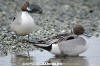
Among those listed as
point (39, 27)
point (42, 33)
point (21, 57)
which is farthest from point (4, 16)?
point (21, 57)

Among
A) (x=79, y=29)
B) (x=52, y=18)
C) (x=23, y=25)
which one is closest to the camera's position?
(x=79, y=29)

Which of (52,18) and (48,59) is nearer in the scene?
(48,59)

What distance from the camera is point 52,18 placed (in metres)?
13.6

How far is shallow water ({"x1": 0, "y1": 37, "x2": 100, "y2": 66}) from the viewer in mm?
7587

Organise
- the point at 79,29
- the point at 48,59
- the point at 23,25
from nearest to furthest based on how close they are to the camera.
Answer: the point at 48,59 → the point at 79,29 → the point at 23,25

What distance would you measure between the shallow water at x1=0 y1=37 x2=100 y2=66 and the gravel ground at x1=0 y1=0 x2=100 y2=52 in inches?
24.5

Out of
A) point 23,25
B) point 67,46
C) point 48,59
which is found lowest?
point 48,59

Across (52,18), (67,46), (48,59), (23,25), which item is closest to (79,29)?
(67,46)

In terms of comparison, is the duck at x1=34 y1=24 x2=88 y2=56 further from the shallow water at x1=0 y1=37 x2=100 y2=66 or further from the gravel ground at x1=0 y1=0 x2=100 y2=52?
the gravel ground at x1=0 y1=0 x2=100 y2=52

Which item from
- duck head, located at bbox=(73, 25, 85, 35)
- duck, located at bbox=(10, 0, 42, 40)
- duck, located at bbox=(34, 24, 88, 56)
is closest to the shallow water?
duck, located at bbox=(34, 24, 88, 56)

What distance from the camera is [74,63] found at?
24.8ft

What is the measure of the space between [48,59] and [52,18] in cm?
564

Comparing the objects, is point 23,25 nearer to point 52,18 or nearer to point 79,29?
point 79,29

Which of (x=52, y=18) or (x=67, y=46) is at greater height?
(x=67, y=46)
